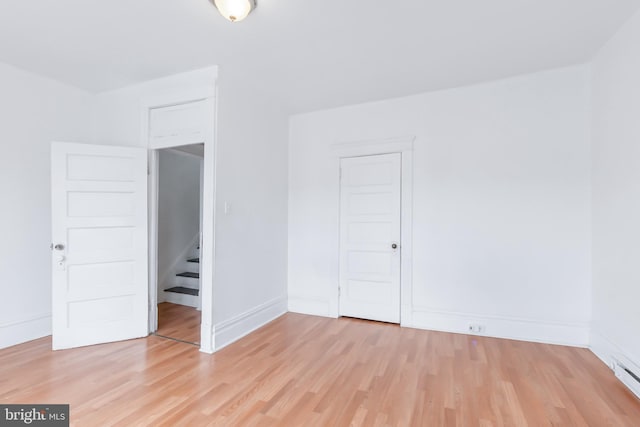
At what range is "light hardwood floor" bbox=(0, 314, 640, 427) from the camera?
1948 millimetres

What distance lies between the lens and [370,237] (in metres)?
3.82

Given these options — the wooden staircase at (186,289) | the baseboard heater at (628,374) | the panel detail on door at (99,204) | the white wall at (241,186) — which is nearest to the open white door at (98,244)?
the panel detail on door at (99,204)

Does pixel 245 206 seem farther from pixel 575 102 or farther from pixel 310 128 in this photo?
pixel 575 102

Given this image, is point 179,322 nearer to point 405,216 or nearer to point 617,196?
point 405,216

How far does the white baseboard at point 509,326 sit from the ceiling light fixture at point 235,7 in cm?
331

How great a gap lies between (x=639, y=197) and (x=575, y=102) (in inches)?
49.4

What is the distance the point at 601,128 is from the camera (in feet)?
9.05

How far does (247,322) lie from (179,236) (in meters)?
2.42

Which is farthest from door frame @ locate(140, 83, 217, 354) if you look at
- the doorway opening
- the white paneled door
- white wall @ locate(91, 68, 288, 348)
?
the white paneled door

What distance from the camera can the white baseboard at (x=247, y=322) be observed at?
298 centimetres

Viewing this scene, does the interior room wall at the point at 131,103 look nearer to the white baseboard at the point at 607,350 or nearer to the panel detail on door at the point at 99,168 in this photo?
the panel detail on door at the point at 99,168

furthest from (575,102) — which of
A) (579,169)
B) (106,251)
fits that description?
(106,251)

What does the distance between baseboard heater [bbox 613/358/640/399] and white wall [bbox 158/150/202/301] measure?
205 inches

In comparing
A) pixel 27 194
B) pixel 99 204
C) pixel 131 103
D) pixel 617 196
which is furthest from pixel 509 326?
pixel 27 194
